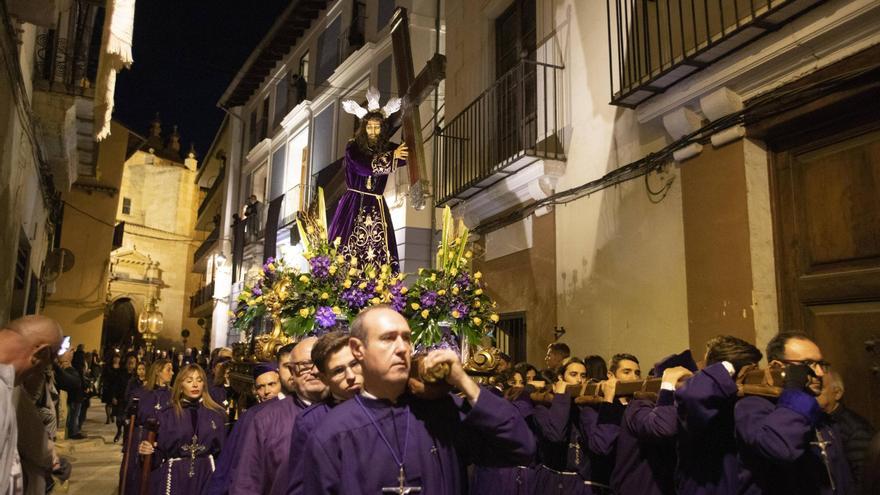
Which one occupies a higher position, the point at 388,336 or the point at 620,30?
the point at 620,30

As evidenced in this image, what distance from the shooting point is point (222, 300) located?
23641 mm

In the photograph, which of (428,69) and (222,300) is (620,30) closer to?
(428,69)

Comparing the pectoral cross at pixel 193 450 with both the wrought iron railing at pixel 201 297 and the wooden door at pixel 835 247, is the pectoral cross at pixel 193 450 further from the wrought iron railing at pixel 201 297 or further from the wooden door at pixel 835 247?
the wrought iron railing at pixel 201 297

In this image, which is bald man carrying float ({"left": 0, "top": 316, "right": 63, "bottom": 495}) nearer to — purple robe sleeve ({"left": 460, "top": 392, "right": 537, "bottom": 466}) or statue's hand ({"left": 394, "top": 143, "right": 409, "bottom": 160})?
purple robe sleeve ({"left": 460, "top": 392, "right": 537, "bottom": 466})

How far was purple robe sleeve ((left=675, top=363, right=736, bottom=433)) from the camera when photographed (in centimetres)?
285

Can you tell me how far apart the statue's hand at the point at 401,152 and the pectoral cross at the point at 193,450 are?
141 inches

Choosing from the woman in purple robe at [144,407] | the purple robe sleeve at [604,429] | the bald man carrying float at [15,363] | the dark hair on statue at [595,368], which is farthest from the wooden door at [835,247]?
the woman in purple robe at [144,407]

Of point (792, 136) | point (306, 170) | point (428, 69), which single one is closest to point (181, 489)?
point (428, 69)

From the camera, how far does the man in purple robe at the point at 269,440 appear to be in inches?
133

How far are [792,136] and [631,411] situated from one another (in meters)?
2.99

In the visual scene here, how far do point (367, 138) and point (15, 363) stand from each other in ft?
15.7

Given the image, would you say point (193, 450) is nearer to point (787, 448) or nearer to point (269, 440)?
point (269, 440)

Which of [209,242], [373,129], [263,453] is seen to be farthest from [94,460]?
[209,242]

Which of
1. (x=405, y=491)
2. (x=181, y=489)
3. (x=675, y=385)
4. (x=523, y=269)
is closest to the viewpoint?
(x=405, y=491)
